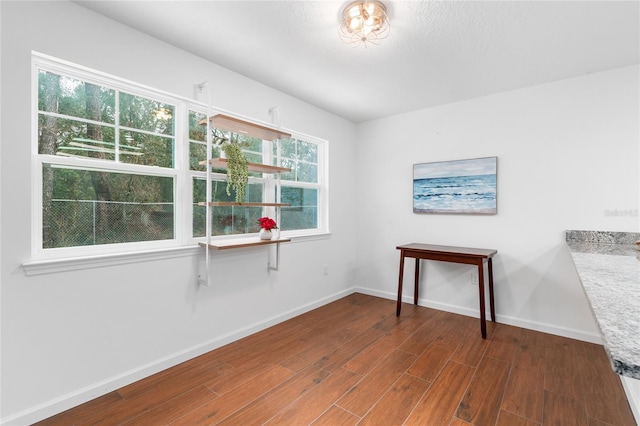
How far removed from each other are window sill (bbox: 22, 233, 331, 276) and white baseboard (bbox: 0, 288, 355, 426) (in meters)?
0.73

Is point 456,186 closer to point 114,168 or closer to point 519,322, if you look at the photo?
point 519,322

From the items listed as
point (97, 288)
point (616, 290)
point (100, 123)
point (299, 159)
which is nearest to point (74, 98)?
point (100, 123)

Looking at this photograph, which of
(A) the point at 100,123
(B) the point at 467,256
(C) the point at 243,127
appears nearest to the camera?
(A) the point at 100,123

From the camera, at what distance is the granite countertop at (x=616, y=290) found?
70cm

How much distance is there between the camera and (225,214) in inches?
108

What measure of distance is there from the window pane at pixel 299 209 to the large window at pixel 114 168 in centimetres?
68

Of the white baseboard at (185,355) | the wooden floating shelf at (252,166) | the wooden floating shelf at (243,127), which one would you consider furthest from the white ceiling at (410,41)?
the white baseboard at (185,355)

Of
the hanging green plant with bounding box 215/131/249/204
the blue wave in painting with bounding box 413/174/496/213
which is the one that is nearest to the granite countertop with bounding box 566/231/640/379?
the blue wave in painting with bounding box 413/174/496/213

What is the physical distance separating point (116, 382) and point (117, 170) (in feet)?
4.55

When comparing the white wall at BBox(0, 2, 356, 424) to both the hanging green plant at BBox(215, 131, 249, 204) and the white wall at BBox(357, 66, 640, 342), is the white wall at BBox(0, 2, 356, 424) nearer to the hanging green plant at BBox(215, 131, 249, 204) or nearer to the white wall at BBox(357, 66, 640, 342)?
the hanging green plant at BBox(215, 131, 249, 204)

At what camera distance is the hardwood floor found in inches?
69.4

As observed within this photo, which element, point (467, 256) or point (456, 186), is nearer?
point (467, 256)

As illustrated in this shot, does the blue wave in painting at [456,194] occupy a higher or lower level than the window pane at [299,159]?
lower

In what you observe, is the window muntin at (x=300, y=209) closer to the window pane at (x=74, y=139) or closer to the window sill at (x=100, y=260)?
the window sill at (x=100, y=260)
